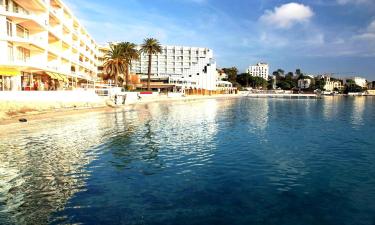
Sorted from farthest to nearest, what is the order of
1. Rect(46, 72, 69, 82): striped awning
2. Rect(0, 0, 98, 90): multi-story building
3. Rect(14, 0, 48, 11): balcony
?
Rect(46, 72, 69, 82): striped awning < Rect(14, 0, 48, 11): balcony < Rect(0, 0, 98, 90): multi-story building

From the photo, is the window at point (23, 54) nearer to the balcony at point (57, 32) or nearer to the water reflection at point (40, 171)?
the balcony at point (57, 32)

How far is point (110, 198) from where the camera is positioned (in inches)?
465

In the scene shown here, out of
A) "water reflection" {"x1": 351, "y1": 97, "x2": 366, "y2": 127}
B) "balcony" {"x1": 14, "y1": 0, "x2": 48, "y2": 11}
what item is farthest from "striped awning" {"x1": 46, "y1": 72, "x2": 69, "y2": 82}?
"water reflection" {"x1": 351, "y1": 97, "x2": 366, "y2": 127}

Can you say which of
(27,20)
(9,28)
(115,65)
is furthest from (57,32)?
(115,65)

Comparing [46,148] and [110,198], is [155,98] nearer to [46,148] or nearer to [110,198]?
[46,148]

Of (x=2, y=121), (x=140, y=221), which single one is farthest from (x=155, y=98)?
(x=140, y=221)

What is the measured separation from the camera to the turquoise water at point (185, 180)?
10445 mm

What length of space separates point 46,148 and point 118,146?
4.59 m

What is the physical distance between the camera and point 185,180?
14.2 meters

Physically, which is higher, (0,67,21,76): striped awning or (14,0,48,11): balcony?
(14,0,48,11): balcony

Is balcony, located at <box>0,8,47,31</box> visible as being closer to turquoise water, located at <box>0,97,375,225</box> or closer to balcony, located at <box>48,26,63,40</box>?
balcony, located at <box>48,26,63,40</box>

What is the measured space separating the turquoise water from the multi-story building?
77.4 ft

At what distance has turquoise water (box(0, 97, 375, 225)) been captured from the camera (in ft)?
34.3

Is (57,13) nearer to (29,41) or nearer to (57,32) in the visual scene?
(57,32)
